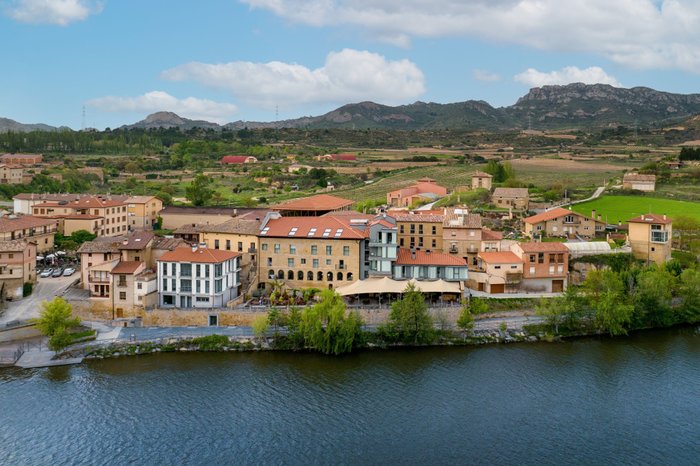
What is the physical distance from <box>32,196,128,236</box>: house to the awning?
77.4ft

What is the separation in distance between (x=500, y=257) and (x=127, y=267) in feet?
69.0

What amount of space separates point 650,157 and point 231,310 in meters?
81.5

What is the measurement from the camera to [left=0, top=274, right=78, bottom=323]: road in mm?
34000

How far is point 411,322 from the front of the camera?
32.9 m

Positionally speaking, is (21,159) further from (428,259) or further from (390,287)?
(390,287)

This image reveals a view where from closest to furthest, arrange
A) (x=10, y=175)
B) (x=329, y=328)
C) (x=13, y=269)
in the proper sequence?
(x=329, y=328), (x=13, y=269), (x=10, y=175)

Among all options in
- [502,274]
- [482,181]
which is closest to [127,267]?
[502,274]

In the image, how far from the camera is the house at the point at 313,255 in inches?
1500

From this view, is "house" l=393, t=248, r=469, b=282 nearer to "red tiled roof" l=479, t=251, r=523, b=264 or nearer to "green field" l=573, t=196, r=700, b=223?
"red tiled roof" l=479, t=251, r=523, b=264

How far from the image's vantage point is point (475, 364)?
30641 millimetres

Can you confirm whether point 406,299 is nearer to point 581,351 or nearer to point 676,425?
point 581,351

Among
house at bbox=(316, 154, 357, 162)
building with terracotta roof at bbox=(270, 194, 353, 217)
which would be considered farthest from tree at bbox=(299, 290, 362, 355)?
house at bbox=(316, 154, 357, 162)

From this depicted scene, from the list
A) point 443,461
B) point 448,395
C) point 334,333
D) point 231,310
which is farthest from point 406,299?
point 443,461

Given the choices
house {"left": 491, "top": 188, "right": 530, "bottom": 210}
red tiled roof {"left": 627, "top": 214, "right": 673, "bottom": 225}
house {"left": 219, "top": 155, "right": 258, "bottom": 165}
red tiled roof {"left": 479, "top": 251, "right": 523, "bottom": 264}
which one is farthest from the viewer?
house {"left": 219, "top": 155, "right": 258, "bottom": 165}
